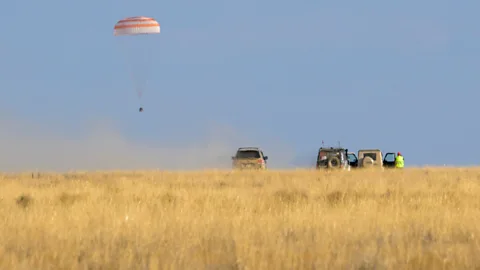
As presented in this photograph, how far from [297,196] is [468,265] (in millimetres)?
13522

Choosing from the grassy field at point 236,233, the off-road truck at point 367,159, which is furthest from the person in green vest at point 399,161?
the grassy field at point 236,233

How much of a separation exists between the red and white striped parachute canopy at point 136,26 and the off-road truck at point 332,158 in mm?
9468

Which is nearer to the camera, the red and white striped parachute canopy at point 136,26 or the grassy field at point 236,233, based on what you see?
the grassy field at point 236,233

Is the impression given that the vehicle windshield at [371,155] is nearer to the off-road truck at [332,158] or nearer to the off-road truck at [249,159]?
the off-road truck at [332,158]

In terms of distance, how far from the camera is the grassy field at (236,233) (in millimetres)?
10570

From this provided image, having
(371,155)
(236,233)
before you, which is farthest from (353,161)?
(236,233)

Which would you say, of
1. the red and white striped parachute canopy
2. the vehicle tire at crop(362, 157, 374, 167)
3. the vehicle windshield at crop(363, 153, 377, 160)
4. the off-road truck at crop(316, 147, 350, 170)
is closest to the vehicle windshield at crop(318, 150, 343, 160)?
the off-road truck at crop(316, 147, 350, 170)

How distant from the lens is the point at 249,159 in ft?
136

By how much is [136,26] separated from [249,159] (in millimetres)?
7391

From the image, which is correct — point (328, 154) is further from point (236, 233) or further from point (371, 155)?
point (236, 233)

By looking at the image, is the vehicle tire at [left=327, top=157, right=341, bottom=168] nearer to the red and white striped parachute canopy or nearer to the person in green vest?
the person in green vest

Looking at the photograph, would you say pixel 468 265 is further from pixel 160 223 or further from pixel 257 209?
pixel 257 209

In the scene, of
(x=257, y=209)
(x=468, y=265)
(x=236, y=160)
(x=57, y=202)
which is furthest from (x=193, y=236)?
(x=236, y=160)

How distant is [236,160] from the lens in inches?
1642
